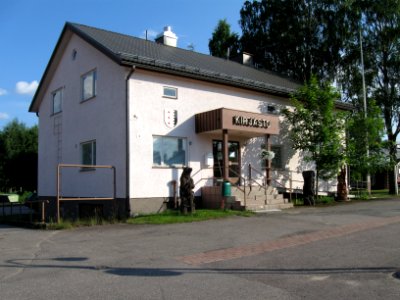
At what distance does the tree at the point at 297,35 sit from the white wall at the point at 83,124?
1701cm

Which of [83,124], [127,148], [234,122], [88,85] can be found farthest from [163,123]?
[88,85]

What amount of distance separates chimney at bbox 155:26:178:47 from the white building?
1930 millimetres

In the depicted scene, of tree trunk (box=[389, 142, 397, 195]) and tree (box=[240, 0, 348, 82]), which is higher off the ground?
tree (box=[240, 0, 348, 82])

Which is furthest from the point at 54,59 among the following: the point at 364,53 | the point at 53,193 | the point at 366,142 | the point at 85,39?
the point at 364,53

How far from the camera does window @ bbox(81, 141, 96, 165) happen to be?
61.3ft

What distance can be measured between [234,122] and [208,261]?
10.0 meters

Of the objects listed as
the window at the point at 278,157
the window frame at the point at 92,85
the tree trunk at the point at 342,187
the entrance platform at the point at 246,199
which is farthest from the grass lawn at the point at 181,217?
the tree trunk at the point at 342,187

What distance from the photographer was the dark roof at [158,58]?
16.8m

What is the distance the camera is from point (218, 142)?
62.4 feet

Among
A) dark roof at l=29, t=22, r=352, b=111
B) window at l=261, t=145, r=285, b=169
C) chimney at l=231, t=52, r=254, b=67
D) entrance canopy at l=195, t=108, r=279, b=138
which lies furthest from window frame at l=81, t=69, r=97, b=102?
chimney at l=231, t=52, r=254, b=67

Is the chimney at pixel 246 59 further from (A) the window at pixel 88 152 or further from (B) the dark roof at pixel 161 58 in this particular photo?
(A) the window at pixel 88 152

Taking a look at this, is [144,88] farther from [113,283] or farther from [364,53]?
[364,53]

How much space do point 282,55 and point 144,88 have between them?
68.3ft

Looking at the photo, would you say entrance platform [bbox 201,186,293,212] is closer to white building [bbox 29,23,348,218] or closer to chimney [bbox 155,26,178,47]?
white building [bbox 29,23,348,218]
